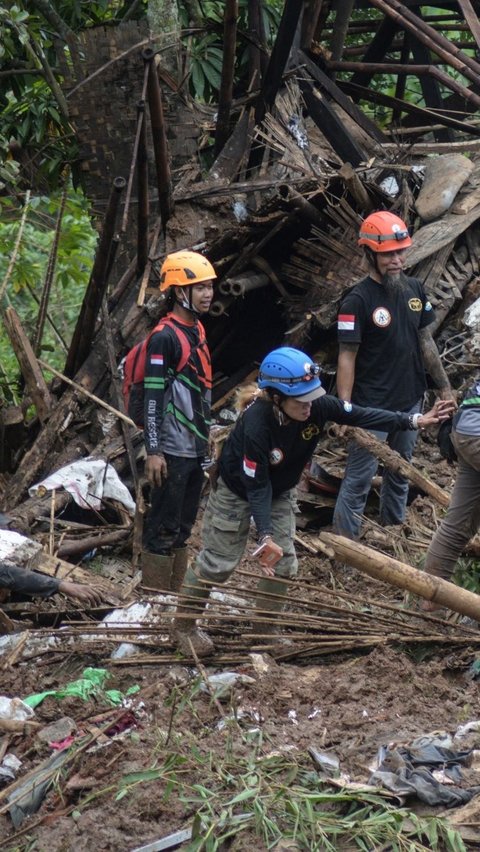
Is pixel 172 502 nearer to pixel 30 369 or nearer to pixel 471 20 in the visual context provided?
pixel 30 369

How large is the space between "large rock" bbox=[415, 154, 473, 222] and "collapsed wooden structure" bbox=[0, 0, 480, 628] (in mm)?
Result: 19

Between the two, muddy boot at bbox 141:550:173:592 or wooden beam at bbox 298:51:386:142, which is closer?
muddy boot at bbox 141:550:173:592

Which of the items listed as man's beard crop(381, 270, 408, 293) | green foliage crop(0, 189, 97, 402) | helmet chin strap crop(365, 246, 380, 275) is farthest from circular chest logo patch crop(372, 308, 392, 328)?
green foliage crop(0, 189, 97, 402)

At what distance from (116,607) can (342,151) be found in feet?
15.6

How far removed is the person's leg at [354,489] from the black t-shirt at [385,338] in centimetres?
32

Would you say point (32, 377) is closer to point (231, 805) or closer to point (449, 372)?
point (449, 372)

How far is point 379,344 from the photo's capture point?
7391mm

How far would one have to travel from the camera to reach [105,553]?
8.28 metres

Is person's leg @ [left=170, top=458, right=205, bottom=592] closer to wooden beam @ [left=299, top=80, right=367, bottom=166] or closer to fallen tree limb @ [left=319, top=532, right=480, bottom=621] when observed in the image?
fallen tree limb @ [left=319, top=532, right=480, bottom=621]

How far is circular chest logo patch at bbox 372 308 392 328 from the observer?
7.32 meters

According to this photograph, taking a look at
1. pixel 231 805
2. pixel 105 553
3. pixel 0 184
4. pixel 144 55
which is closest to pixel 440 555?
pixel 231 805

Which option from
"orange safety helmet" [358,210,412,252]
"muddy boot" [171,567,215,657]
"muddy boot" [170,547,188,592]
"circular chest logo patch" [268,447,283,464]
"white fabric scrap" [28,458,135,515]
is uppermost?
"orange safety helmet" [358,210,412,252]

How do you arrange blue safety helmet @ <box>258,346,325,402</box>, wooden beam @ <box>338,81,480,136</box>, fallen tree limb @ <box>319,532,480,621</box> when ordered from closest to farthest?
fallen tree limb @ <box>319,532,480,621</box>
blue safety helmet @ <box>258,346,325,402</box>
wooden beam @ <box>338,81,480,136</box>

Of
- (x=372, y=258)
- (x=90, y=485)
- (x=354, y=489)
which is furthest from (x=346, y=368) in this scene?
(x=90, y=485)
